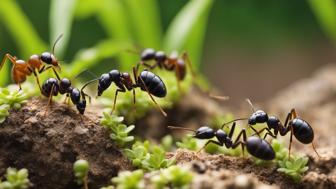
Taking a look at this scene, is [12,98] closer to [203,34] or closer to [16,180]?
[16,180]

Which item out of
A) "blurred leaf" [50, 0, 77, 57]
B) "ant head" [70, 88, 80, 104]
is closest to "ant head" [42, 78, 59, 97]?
"ant head" [70, 88, 80, 104]

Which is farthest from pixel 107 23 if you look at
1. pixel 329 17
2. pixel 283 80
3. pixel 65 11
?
pixel 283 80

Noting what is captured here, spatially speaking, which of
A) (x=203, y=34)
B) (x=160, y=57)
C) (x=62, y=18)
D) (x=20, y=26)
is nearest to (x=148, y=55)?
(x=160, y=57)

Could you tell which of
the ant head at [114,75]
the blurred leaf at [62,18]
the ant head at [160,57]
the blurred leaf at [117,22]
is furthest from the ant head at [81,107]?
the blurred leaf at [117,22]

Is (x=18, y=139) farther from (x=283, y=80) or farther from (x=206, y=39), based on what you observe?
(x=283, y=80)

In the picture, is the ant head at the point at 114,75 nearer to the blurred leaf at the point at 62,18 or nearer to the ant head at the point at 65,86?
the ant head at the point at 65,86

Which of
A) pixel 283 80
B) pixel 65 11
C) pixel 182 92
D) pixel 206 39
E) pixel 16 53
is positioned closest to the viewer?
pixel 182 92
